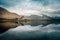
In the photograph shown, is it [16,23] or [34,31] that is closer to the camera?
[34,31]

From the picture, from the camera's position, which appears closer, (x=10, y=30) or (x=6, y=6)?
(x=10, y=30)

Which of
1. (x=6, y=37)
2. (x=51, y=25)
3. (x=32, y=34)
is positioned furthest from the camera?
(x=51, y=25)

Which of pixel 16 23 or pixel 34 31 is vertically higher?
pixel 16 23

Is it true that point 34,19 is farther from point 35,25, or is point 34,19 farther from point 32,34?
point 32,34

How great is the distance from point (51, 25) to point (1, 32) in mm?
983

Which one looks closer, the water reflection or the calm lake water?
the calm lake water

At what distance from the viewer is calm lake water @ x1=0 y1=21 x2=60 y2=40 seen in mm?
2215

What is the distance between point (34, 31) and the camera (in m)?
2.44

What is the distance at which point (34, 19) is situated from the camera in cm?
262

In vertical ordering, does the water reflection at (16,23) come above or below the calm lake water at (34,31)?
above

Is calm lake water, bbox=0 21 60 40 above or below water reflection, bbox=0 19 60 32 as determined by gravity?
below

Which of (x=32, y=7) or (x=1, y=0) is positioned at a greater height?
(x=1, y=0)

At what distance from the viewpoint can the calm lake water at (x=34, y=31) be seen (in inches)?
87.2

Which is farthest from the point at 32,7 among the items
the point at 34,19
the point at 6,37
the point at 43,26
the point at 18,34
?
the point at 6,37
